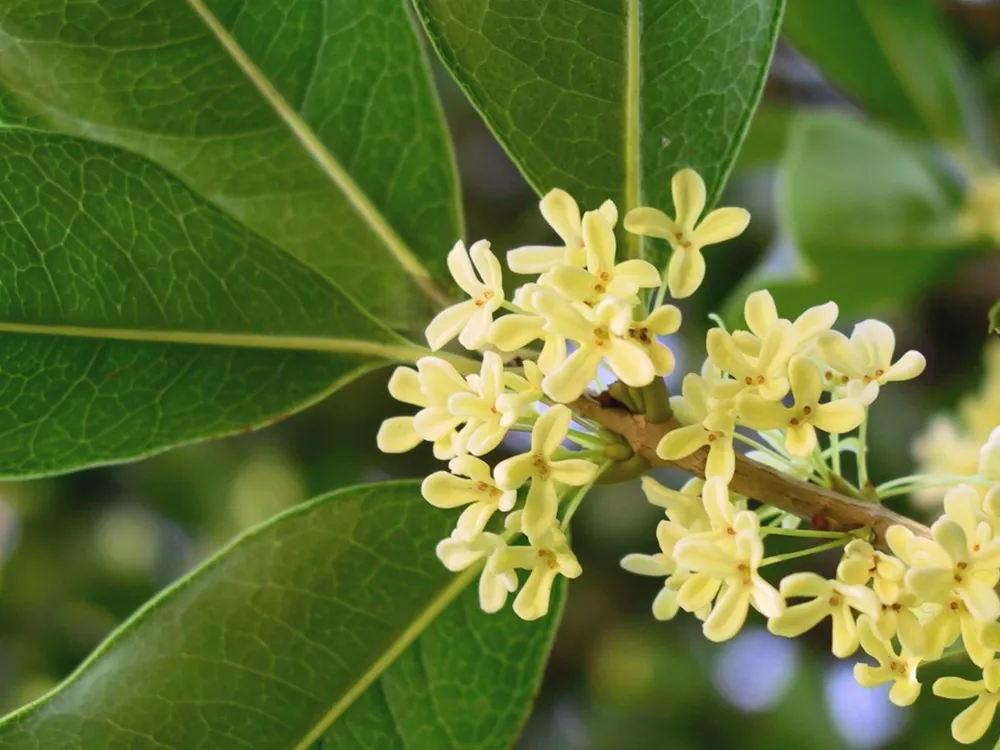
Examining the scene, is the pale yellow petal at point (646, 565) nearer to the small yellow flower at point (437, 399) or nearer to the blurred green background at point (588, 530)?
the small yellow flower at point (437, 399)

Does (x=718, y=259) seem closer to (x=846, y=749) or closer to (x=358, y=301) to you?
(x=846, y=749)

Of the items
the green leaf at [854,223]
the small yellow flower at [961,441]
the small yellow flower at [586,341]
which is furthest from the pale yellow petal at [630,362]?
the green leaf at [854,223]

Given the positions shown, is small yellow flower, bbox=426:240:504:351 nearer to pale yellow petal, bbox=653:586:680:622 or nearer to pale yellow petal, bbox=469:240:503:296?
pale yellow petal, bbox=469:240:503:296

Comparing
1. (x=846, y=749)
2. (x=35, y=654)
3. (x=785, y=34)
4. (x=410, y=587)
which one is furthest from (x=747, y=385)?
(x=35, y=654)

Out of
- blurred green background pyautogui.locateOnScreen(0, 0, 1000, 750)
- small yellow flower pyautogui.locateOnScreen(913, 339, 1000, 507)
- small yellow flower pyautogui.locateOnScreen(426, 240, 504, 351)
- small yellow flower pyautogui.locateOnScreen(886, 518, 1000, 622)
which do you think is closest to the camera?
small yellow flower pyautogui.locateOnScreen(886, 518, 1000, 622)

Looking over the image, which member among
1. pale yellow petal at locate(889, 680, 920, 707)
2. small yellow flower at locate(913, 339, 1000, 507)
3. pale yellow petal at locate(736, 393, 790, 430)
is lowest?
small yellow flower at locate(913, 339, 1000, 507)

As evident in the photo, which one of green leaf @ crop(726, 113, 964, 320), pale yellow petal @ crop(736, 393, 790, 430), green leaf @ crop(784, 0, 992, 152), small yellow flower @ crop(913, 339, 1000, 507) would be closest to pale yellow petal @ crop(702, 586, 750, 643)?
pale yellow petal @ crop(736, 393, 790, 430)

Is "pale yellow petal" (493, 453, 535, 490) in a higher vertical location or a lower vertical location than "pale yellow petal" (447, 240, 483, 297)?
lower
